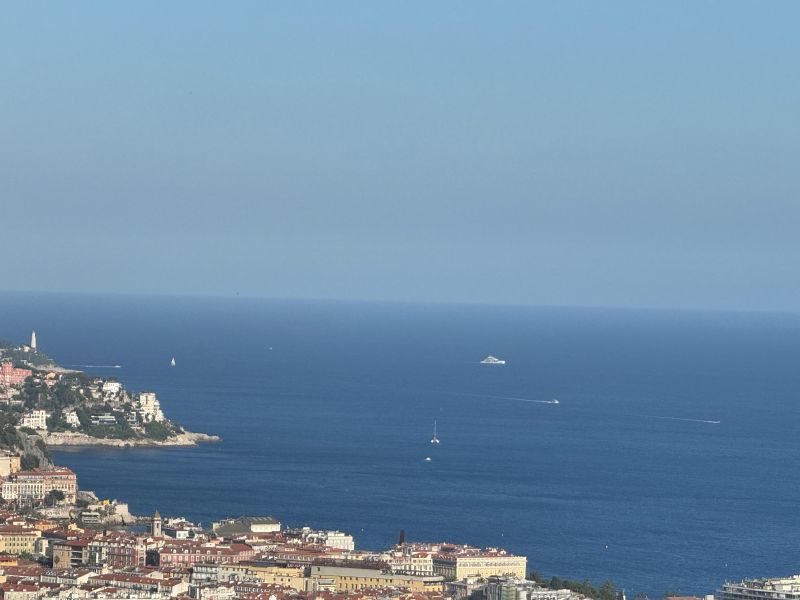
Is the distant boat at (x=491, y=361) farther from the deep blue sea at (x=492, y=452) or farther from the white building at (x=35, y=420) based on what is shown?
the white building at (x=35, y=420)

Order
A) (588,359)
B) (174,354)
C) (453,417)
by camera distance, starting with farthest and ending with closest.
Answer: (588,359) → (174,354) → (453,417)

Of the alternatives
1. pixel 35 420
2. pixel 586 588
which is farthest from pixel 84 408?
pixel 586 588

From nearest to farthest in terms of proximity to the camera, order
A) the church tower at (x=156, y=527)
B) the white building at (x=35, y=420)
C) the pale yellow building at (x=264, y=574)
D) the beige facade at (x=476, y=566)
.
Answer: the pale yellow building at (x=264, y=574)
the beige facade at (x=476, y=566)
the church tower at (x=156, y=527)
the white building at (x=35, y=420)

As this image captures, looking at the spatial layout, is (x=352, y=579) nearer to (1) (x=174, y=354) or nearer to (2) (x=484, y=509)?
(2) (x=484, y=509)

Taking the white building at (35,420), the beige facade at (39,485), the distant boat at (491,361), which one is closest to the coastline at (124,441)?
the white building at (35,420)

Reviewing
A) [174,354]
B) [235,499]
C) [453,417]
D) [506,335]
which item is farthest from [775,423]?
[506,335]

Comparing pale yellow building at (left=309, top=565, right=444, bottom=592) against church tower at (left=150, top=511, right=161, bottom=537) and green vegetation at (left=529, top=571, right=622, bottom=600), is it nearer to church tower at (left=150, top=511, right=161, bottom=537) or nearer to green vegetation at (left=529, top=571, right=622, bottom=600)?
green vegetation at (left=529, top=571, right=622, bottom=600)
